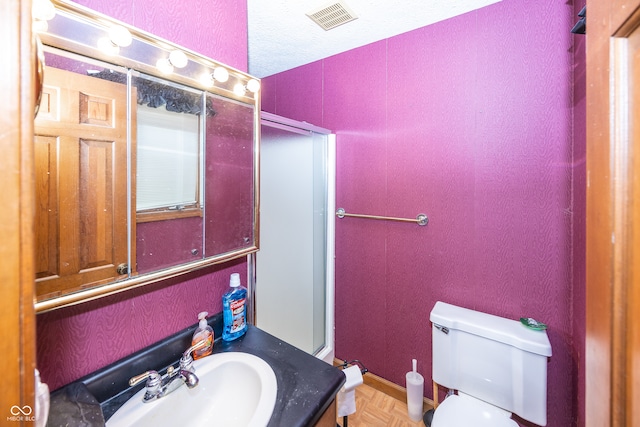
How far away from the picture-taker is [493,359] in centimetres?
117

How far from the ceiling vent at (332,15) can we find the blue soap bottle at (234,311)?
133cm

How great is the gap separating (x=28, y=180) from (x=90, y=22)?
668 mm

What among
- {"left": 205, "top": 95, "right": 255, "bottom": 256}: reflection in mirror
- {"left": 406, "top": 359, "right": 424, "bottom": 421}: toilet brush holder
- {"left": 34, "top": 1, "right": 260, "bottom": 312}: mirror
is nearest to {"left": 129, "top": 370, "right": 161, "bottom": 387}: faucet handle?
{"left": 34, "top": 1, "right": 260, "bottom": 312}: mirror

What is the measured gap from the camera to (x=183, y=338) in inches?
34.9

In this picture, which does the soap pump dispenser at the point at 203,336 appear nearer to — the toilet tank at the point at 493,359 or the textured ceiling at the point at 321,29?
the toilet tank at the point at 493,359

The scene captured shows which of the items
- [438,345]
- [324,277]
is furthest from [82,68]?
[438,345]

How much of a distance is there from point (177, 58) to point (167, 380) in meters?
0.98

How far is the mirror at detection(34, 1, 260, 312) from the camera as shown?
2.03 ft

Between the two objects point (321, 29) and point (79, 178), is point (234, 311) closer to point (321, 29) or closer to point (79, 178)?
point (79, 178)

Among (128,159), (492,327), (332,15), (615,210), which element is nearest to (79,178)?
(128,159)

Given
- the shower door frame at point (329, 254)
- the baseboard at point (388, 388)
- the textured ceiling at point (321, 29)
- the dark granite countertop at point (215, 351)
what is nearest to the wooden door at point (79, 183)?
the dark granite countertop at point (215, 351)

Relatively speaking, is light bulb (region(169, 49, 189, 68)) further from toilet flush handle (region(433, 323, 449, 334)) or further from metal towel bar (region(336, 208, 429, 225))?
toilet flush handle (region(433, 323, 449, 334))

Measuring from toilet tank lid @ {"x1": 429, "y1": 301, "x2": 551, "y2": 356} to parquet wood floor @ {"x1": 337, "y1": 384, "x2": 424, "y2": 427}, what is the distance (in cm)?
68

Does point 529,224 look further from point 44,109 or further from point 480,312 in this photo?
point 44,109
